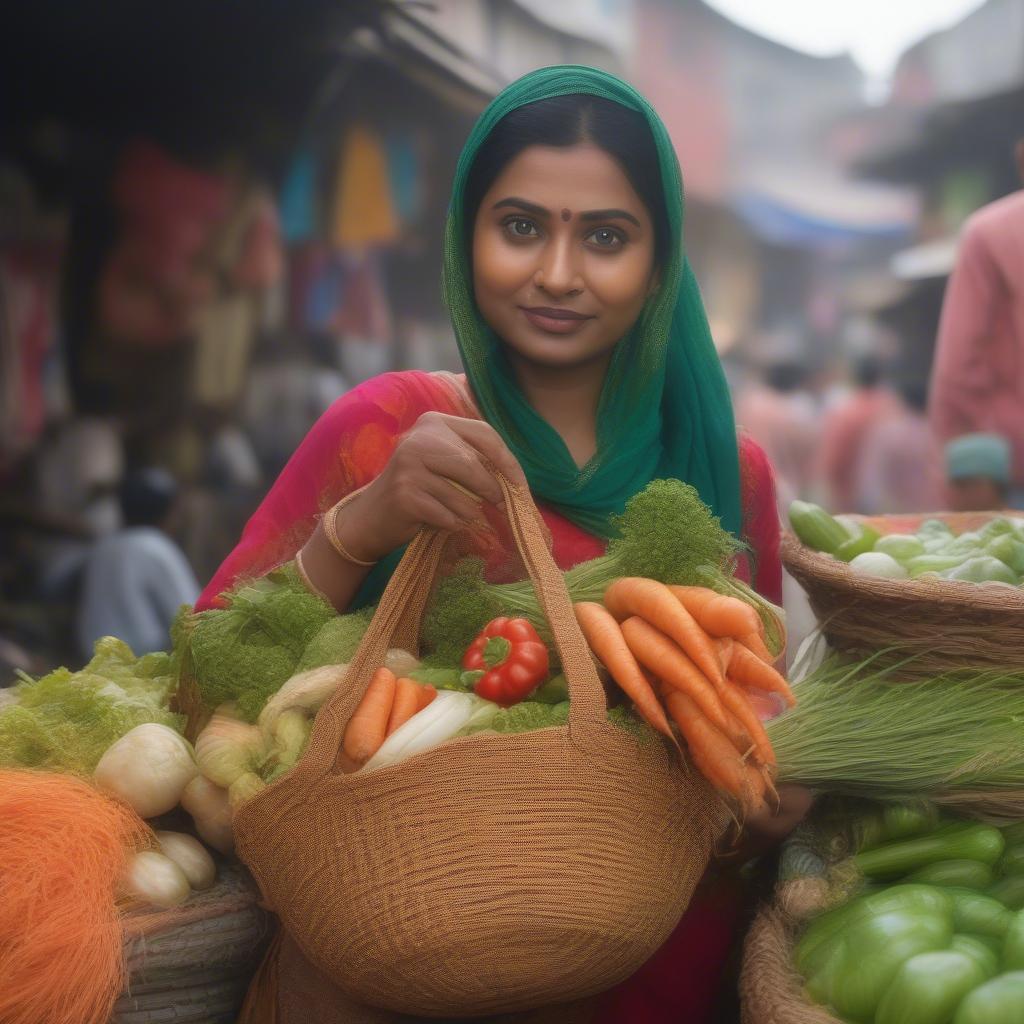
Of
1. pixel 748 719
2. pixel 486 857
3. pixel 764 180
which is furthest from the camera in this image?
pixel 764 180

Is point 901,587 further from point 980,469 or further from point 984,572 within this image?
point 980,469

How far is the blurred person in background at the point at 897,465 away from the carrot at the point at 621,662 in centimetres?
629

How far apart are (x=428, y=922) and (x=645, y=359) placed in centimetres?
107

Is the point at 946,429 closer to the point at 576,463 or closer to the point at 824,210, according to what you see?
the point at 576,463

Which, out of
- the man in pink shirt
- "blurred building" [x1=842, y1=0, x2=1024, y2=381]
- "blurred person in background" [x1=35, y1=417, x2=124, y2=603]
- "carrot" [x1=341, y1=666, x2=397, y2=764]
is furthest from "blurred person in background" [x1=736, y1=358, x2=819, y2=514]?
"carrot" [x1=341, y1=666, x2=397, y2=764]

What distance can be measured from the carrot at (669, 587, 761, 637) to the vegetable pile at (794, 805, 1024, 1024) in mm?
487

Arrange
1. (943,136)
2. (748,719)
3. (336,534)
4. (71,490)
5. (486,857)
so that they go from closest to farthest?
(486,857), (748,719), (336,534), (71,490), (943,136)

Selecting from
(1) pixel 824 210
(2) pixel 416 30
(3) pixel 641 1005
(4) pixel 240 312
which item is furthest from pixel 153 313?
(1) pixel 824 210

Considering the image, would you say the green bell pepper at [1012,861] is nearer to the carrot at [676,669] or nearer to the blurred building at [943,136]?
the carrot at [676,669]

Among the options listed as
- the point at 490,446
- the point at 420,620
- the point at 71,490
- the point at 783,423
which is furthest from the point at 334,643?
the point at 783,423

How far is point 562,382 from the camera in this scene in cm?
238

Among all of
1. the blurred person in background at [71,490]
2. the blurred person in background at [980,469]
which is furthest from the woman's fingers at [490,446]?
the blurred person in background at [71,490]

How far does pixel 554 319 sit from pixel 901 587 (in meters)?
0.69

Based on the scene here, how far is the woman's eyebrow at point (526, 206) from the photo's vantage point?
2139 mm
